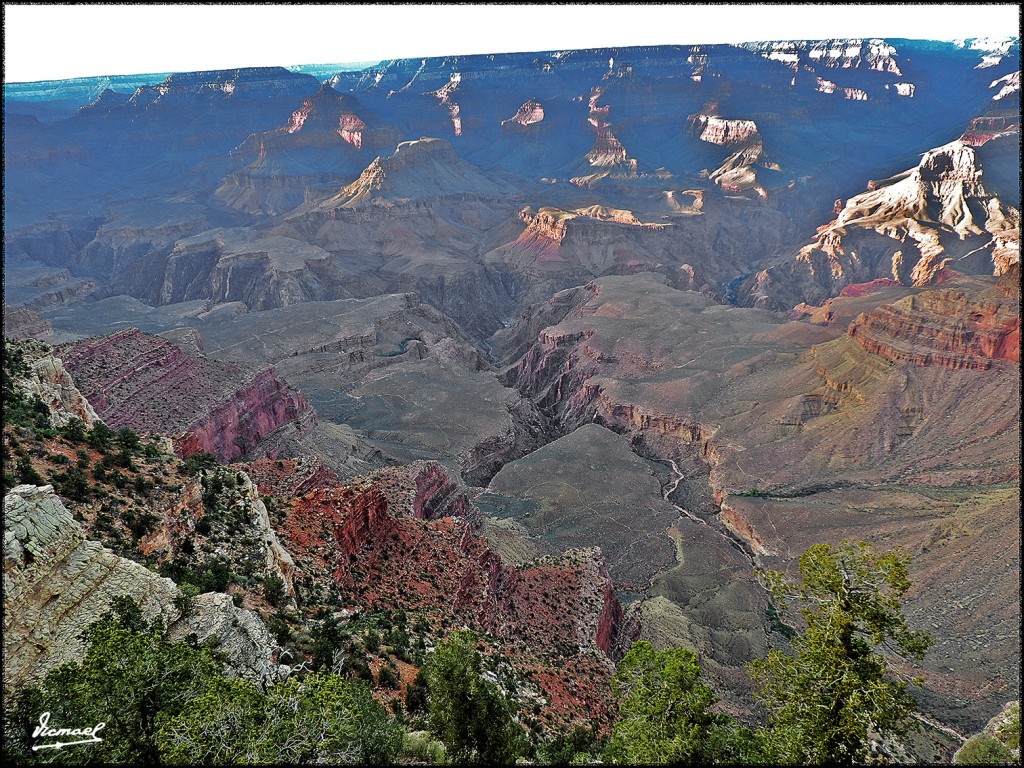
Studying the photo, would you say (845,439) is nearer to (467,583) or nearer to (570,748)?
(467,583)

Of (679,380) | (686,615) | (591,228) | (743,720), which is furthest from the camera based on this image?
(591,228)

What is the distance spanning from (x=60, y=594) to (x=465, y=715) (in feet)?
34.3

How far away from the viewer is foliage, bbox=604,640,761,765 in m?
14.5

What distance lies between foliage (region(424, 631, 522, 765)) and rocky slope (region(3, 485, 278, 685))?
16.8 feet

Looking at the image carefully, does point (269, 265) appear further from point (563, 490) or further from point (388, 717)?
point (388, 717)

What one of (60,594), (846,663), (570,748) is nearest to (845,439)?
(846,663)

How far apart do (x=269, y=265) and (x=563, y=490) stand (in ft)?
354

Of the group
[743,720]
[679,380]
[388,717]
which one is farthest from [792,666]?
[679,380]

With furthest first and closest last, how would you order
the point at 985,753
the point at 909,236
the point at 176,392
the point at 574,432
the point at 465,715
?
1. the point at 909,236
2. the point at 574,432
3. the point at 176,392
4. the point at 985,753
5. the point at 465,715

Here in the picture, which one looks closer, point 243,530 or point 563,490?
point 243,530

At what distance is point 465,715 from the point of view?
16.0 metres

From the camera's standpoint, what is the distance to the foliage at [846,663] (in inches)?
601

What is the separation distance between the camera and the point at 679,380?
275ft

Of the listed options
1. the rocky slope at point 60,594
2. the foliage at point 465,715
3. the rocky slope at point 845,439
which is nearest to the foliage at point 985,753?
the foliage at point 465,715
